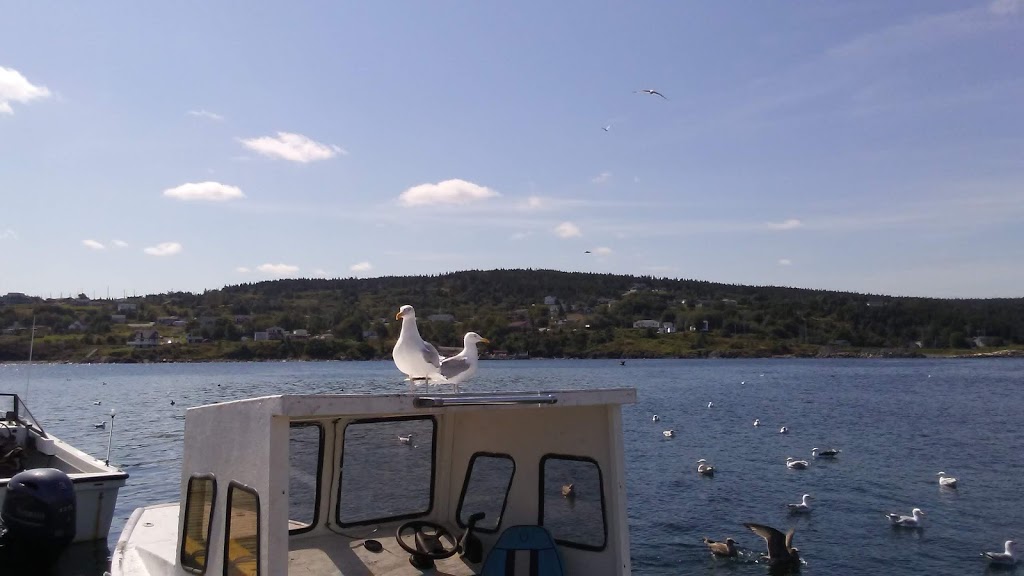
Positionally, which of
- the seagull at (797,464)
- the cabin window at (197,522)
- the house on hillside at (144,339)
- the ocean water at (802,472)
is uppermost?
the cabin window at (197,522)

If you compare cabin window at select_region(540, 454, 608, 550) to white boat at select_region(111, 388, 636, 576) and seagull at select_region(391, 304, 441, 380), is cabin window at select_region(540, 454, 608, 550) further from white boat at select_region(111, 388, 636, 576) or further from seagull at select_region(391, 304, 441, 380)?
seagull at select_region(391, 304, 441, 380)

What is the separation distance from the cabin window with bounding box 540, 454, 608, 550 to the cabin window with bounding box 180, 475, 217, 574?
105 inches

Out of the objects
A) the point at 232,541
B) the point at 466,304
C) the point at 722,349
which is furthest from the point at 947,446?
the point at 722,349

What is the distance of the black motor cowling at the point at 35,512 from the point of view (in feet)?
39.7

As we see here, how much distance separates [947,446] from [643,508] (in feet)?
60.6

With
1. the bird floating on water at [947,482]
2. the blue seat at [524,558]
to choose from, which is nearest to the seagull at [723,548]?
the bird floating on water at [947,482]

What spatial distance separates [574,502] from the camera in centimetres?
714

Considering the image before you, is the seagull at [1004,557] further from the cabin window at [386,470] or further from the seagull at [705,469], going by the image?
the cabin window at [386,470]

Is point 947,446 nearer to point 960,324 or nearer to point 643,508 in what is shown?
point 643,508

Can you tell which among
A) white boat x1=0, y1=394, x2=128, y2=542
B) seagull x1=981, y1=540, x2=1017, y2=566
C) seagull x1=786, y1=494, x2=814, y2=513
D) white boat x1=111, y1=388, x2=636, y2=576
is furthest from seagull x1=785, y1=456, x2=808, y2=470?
white boat x1=111, y1=388, x2=636, y2=576

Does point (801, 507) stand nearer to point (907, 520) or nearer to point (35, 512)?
point (907, 520)

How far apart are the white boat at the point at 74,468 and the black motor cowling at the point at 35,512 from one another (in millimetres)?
205

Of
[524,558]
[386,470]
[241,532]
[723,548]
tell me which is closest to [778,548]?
[723,548]

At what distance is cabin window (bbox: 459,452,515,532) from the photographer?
7879 mm
